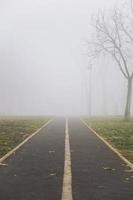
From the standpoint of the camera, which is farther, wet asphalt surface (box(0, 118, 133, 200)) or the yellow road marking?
wet asphalt surface (box(0, 118, 133, 200))

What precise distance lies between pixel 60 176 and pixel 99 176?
2.88 feet

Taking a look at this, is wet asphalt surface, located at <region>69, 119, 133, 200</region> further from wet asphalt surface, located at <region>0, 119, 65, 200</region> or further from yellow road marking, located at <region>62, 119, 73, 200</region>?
wet asphalt surface, located at <region>0, 119, 65, 200</region>

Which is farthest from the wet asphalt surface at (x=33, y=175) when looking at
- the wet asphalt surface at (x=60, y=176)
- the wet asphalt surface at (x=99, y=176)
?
the wet asphalt surface at (x=99, y=176)

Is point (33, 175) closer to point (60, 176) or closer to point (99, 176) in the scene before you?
point (60, 176)

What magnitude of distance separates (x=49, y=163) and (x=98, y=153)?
347cm

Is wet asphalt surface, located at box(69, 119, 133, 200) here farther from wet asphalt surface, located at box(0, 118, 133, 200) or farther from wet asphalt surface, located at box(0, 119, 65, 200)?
wet asphalt surface, located at box(0, 119, 65, 200)

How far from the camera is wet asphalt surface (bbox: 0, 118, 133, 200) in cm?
988

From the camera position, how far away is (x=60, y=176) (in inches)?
480

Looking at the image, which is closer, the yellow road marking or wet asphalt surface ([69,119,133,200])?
the yellow road marking

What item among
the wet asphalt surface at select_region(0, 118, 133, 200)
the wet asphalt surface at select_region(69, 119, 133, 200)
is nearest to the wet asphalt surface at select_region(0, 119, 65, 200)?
the wet asphalt surface at select_region(0, 118, 133, 200)

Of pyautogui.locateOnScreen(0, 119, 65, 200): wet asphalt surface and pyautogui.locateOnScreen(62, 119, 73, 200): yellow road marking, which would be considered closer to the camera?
pyautogui.locateOnScreen(62, 119, 73, 200): yellow road marking

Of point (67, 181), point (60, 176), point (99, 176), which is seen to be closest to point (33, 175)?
point (60, 176)

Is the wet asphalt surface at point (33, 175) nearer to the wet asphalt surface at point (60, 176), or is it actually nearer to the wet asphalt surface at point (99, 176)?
the wet asphalt surface at point (60, 176)

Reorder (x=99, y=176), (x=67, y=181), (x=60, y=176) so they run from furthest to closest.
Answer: (x=99, y=176) → (x=60, y=176) → (x=67, y=181)
